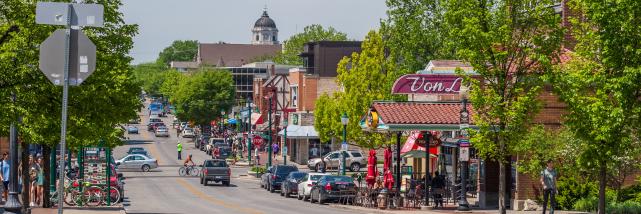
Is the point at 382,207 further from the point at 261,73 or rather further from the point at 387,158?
the point at 261,73

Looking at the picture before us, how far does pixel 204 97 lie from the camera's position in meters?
134

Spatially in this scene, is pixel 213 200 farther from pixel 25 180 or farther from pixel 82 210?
pixel 25 180

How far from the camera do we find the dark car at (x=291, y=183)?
55875 mm

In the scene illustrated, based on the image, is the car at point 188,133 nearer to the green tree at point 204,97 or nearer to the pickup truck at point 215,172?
the green tree at point 204,97

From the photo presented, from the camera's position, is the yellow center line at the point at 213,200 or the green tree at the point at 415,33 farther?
the green tree at the point at 415,33

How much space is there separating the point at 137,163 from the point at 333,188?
35.5 meters

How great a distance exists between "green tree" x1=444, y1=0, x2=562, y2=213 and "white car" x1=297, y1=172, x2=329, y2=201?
788 inches

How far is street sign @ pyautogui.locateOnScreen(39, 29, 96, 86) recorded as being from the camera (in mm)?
16922

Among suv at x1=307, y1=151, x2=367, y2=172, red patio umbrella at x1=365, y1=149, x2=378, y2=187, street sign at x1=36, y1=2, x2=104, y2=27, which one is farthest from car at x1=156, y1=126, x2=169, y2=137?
street sign at x1=36, y1=2, x2=104, y2=27

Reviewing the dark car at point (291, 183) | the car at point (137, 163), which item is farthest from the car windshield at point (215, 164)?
the car at point (137, 163)

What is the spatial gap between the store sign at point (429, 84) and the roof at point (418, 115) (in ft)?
3.03

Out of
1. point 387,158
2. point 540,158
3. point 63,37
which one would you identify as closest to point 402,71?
point 387,158

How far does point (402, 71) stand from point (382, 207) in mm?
28003

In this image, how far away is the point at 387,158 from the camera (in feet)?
165
